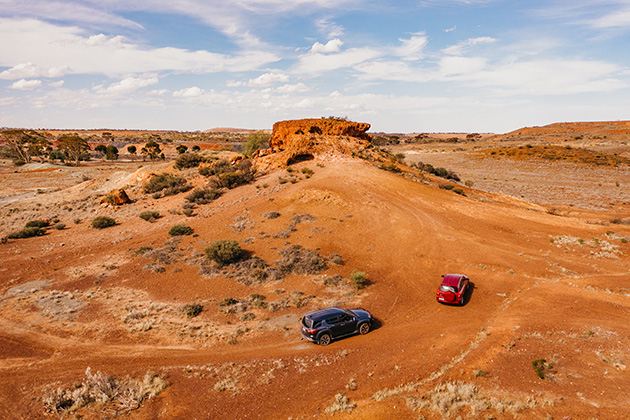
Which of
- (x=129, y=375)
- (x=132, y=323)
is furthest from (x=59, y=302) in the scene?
(x=129, y=375)

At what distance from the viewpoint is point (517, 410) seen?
27.6ft

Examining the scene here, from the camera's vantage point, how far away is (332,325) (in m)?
12.6

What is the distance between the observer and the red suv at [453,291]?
15.1 meters

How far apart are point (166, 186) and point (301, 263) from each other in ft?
77.9

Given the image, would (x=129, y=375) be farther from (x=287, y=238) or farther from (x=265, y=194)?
(x=265, y=194)

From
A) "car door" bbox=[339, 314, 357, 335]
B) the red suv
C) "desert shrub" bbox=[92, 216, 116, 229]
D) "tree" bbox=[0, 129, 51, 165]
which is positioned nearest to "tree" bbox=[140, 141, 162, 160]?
"tree" bbox=[0, 129, 51, 165]

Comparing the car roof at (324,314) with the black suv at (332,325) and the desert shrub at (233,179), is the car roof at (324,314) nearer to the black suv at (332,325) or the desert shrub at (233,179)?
the black suv at (332,325)

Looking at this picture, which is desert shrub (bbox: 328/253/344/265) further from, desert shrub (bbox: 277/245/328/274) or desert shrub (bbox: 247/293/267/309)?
desert shrub (bbox: 247/293/267/309)

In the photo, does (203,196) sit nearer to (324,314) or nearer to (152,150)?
(324,314)

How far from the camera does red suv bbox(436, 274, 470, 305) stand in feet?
49.6

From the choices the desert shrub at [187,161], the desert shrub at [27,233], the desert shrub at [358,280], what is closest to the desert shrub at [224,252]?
the desert shrub at [358,280]

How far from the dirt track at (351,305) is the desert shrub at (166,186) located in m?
6.81

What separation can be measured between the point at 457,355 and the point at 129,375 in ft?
38.5

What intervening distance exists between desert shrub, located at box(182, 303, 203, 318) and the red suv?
11986 mm
